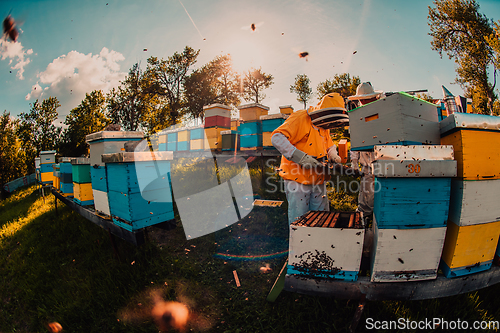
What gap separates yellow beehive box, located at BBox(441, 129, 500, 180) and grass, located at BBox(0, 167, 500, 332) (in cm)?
100

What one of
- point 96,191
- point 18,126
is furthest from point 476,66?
point 18,126

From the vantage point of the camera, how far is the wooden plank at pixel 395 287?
1.33 m

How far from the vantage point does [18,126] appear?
1655 centimetres

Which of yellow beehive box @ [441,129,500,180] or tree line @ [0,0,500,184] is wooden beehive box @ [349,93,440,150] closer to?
yellow beehive box @ [441,129,500,180]

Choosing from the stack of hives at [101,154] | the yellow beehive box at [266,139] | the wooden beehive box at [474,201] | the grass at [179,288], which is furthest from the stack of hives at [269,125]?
the wooden beehive box at [474,201]

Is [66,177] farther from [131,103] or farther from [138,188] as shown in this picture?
[131,103]

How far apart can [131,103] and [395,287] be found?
21.6m

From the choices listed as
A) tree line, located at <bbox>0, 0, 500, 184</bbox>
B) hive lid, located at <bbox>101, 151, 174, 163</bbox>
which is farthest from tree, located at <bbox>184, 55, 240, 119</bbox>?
hive lid, located at <bbox>101, 151, 174, 163</bbox>

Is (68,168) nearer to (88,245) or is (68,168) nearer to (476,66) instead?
(88,245)

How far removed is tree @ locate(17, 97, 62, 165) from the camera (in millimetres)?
16156

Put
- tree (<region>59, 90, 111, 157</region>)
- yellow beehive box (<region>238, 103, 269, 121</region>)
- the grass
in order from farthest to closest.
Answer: tree (<region>59, 90, 111, 157</region>)
yellow beehive box (<region>238, 103, 269, 121</region>)
the grass

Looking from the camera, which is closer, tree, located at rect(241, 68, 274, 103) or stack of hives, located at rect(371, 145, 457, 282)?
stack of hives, located at rect(371, 145, 457, 282)

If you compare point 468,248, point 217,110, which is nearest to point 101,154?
point 468,248

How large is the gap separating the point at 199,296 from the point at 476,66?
2148cm
